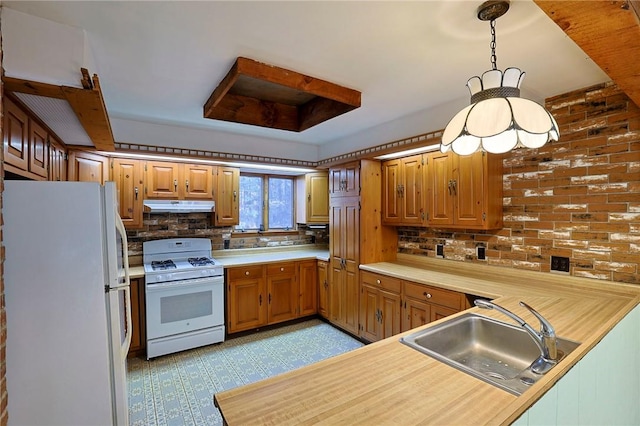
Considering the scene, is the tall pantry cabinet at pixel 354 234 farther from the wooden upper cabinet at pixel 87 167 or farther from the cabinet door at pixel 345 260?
the wooden upper cabinet at pixel 87 167

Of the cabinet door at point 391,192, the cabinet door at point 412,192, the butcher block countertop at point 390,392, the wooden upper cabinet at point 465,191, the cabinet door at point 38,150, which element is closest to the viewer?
the butcher block countertop at point 390,392

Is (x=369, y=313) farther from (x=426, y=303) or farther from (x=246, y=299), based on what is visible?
(x=246, y=299)

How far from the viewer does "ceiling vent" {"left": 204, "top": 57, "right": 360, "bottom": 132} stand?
192 cm

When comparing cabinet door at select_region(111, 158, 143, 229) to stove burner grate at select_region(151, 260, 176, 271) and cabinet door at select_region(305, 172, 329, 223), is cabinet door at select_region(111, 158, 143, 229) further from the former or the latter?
cabinet door at select_region(305, 172, 329, 223)

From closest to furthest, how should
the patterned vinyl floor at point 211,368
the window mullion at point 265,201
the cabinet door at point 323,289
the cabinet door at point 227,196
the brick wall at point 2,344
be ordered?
the brick wall at point 2,344
the patterned vinyl floor at point 211,368
the cabinet door at point 227,196
the cabinet door at point 323,289
the window mullion at point 265,201

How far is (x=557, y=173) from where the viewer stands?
234cm

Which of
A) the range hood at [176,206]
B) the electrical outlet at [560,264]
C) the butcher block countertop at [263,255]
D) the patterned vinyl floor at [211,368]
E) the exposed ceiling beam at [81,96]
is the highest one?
the exposed ceiling beam at [81,96]

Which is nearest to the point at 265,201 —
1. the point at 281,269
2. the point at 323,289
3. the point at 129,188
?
the point at 281,269

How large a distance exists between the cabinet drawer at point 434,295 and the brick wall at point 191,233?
7.22 ft

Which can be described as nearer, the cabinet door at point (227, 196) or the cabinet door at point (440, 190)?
the cabinet door at point (440, 190)

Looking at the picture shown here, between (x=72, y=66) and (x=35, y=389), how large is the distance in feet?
5.22

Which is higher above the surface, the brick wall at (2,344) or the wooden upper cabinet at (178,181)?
the wooden upper cabinet at (178,181)

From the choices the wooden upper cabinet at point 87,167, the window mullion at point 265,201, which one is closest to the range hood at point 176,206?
the wooden upper cabinet at point 87,167

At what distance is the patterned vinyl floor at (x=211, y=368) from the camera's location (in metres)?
2.26
